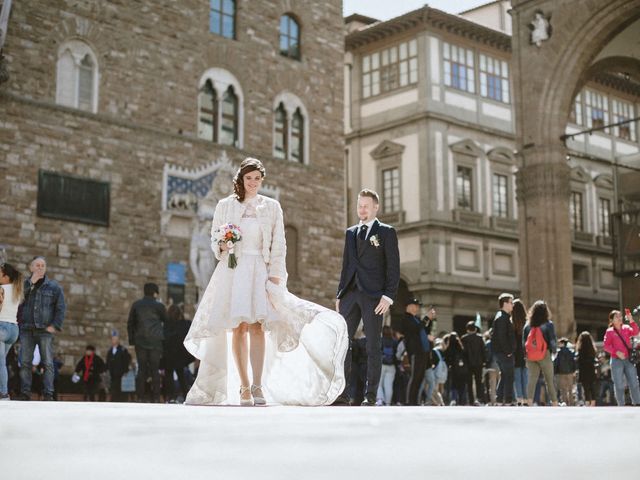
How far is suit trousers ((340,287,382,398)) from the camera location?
7.93m

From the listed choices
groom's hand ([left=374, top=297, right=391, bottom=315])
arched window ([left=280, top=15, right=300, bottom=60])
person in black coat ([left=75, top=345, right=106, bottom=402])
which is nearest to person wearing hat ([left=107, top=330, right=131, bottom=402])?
person in black coat ([left=75, top=345, right=106, bottom=402])

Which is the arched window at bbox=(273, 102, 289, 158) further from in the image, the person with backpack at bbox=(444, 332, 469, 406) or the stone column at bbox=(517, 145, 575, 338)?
the person with backpack at bbox=(444, 332, 469, 406)

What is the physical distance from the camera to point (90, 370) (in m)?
16.0

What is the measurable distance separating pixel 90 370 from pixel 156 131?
8.09 m

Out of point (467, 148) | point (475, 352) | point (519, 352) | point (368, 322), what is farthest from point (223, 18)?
point (368, 322)

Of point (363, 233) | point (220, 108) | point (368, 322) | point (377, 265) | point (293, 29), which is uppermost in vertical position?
point (293, 29)

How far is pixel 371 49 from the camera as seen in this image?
119 ft

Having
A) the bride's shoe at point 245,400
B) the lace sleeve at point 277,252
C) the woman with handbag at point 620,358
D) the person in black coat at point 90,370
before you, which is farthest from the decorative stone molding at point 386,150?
the bride's shoe at point 245,400

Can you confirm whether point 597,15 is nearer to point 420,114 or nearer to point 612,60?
point 612,60

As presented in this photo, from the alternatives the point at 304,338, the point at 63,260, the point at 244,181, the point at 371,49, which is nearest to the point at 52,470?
the point at 244,181

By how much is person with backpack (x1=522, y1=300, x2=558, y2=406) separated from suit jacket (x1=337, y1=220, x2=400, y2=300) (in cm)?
492

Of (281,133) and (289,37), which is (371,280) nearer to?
(281,133)

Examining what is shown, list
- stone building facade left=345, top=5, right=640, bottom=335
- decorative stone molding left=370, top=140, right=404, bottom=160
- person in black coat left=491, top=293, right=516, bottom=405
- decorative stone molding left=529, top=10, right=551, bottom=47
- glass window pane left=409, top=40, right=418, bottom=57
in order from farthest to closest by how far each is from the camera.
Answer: decorative stone molding left=370, top=140, right=404, bottom=160 → glass window pane left=409, top=40, right=418, bottom=57 → stone building facade left=345, top=5, right=640, bottom=335 → decorative stone molding left=529, top=10, right=551, bottom=47 → person in black coat left=491, top=293, right=516, bottom=405

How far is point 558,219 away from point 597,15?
5.06m
